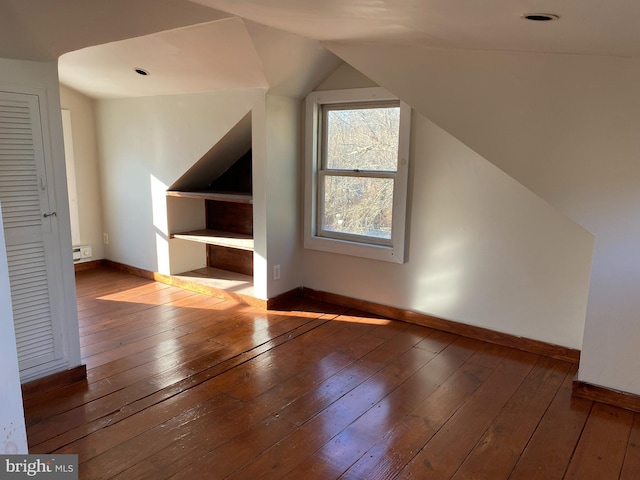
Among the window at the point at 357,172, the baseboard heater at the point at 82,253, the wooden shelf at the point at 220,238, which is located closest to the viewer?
the window at the point at 357,172

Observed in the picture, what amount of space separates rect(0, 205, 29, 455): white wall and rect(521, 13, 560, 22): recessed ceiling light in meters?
1.49

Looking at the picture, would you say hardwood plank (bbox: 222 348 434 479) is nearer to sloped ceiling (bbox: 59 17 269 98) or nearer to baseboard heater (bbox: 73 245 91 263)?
sloped ceiling (bbox: 59 17 269 98)

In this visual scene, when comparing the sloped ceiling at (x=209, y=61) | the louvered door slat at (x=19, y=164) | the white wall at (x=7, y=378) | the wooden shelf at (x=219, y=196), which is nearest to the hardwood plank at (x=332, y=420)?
the white wall at (x=7, y=378)

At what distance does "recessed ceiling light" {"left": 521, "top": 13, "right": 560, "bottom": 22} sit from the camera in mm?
1368

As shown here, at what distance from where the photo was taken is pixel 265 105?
3.30 meters

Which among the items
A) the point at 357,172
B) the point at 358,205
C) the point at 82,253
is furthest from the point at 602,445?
the point at 82,253

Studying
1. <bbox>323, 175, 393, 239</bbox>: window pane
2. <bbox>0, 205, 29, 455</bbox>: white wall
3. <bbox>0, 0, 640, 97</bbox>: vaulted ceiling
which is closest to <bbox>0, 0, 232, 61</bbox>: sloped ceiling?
<bbox>0, 0, 640, 97</bbox>: vaulted ceiling

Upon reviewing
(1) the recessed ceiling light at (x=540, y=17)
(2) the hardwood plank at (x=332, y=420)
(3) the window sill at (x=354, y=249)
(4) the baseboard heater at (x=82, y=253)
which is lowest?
(2) the hardwood plank at (x=332, y=420)

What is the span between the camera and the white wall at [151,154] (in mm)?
3596

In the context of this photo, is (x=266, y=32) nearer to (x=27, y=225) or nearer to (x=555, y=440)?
(x=27, y=225)

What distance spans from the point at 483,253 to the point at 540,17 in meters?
1.83

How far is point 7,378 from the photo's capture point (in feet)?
2.58

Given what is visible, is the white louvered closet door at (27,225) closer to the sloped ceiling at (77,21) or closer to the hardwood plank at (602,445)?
the sloped ceiling at (77,21)

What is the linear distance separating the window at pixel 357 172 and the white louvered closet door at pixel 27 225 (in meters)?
1.94
